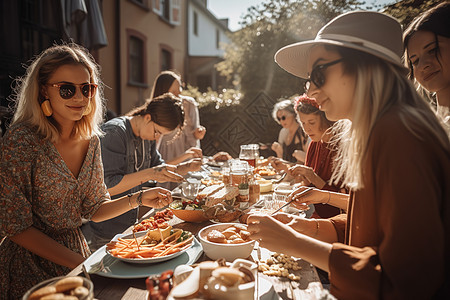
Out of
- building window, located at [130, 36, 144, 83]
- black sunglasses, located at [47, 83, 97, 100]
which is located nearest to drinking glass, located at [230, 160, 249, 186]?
black sunglasses, located at [47, 83, 97, 100]

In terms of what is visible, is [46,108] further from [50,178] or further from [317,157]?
[317,157]

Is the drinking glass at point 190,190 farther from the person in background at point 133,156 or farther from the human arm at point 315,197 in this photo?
the human arm at point 315,197

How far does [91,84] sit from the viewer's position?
2.15 m

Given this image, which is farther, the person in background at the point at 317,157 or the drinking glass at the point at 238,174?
the person in background at the point at 317,157

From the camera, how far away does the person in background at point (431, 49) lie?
2113 mm

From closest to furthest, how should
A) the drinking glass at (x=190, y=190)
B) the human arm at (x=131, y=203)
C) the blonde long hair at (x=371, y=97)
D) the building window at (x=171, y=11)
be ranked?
1. the blonde long hair at (x=371, y=97)
2. the human arm at (x=131, y=203)
3. the drinking glass at (x=190, y=190)
4. the building window at (x=171, y=11)

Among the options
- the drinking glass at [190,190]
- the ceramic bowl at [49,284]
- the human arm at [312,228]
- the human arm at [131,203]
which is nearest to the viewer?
the ceramic bowl at [49,284]

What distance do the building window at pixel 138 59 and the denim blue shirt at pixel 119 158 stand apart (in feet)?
29.5

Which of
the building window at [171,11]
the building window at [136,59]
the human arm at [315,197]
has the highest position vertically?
the building window at [171,11]

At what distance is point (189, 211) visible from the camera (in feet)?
6.84

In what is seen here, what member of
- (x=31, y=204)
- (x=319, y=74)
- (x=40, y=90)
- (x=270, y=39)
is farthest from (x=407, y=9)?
→ (x=270, y=39)

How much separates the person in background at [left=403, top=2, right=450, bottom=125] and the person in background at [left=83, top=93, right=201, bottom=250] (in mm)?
2190

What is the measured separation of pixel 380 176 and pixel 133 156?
293 centimetres

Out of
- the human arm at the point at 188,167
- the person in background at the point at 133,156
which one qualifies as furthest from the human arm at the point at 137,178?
the human arm at the point at 188,167
